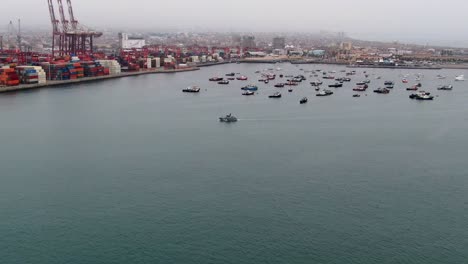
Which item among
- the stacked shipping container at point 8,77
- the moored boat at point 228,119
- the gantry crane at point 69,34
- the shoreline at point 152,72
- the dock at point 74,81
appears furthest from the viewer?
the gantry crane at point 69,34

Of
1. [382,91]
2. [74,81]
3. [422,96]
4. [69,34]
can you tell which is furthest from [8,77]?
[422,96]

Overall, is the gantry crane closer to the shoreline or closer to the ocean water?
the shoreline

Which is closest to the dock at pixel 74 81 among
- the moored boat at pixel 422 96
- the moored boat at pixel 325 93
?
the moored boat at pixel 325 93

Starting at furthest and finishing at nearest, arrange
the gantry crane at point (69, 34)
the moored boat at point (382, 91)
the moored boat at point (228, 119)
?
1. the gantry crane at point (69, 34)
2. the moored boat at point (382, 91)
3. the moored boat at point (228, 119)

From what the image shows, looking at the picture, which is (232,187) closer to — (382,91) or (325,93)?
(325,93)

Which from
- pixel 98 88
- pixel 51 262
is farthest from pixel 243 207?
pixel 98 88

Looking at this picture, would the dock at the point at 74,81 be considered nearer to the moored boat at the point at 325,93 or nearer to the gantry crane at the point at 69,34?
the gantry crane at the point at 69,34

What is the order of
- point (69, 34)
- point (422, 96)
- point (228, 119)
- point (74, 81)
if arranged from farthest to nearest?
point (69, 34), point (74, 81), point (422, 96), point (228, 119)

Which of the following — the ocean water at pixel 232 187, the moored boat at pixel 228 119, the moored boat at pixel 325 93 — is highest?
the moored boat at pixel 325 93

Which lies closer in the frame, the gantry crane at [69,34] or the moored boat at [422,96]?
the moored boat at [422,96]
